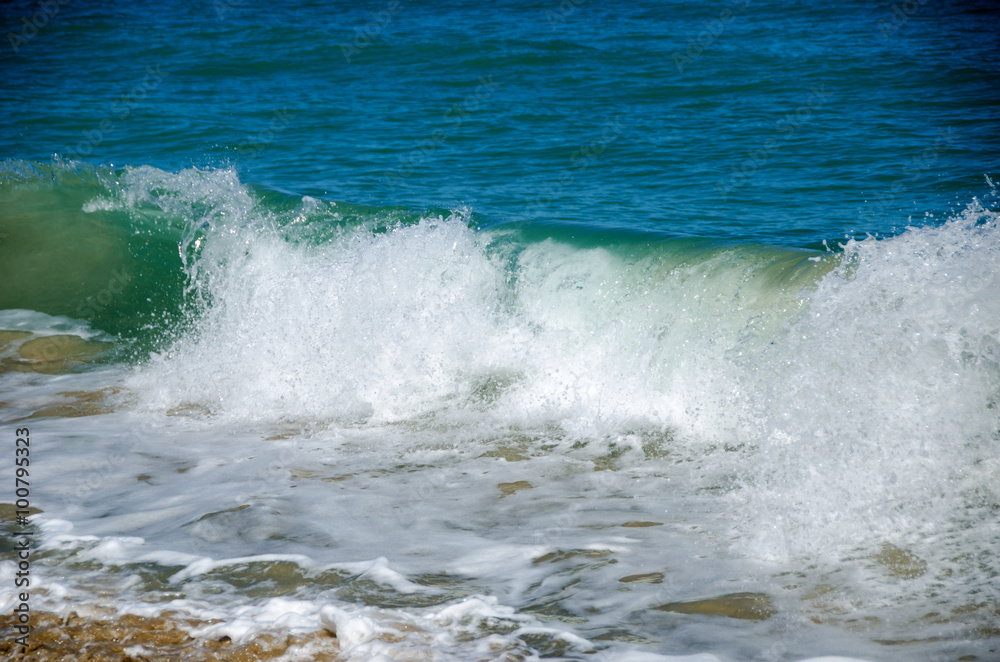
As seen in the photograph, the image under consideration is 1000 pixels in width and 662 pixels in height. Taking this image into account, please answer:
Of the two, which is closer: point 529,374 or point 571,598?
point 571,598

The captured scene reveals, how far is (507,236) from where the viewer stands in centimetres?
689

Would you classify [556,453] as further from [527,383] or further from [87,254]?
[87,254]

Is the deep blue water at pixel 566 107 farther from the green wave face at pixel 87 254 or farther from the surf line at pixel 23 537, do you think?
the surf line at pixel 23 537

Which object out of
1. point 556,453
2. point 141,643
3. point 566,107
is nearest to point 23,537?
point 141,643

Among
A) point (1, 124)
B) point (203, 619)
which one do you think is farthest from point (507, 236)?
point (1, 124)

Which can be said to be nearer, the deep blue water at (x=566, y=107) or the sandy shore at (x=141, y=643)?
the sandy shore at (x=141, y=643)

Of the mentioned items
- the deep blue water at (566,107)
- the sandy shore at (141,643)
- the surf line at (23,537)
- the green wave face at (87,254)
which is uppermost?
the deep blue water at (566,107)

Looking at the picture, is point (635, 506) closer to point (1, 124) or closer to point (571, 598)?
point (571, 598)

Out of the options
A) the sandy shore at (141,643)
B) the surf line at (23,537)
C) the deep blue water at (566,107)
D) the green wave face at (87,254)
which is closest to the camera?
the sandy shore at (141,643)

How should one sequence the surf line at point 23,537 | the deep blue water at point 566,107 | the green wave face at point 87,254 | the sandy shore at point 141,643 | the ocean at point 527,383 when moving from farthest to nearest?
the deep blue water at point 566,107
the green wave face at point 87,254
the ocean at point 527,383
the surf line at point 23,537
the sandy shore at point 141,643

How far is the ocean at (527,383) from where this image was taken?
292 centimetres

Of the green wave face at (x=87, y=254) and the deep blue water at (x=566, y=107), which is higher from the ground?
the deep blue water at (x=566, y=107)

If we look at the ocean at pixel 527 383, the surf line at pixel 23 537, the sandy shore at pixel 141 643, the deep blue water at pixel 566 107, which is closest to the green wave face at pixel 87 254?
the ocean at pixel 527 383

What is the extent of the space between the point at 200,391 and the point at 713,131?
777cm
